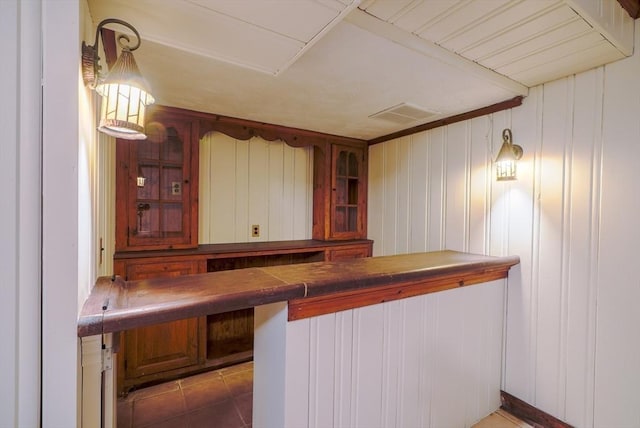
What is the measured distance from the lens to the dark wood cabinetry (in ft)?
7.07

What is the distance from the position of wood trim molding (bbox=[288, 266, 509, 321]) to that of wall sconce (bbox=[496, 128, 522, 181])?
679 mm

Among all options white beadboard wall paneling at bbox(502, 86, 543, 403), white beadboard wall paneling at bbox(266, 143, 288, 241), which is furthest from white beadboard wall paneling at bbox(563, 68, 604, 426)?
white beadboard wall paneling at bbox(266, 143, 288, 241)

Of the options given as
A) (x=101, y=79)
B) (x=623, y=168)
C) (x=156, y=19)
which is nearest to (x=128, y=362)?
(x=101, y=79)

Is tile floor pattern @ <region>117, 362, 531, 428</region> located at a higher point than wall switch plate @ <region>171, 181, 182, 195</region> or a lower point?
lower

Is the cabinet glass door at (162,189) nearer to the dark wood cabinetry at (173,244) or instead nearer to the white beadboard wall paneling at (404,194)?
the dark wood cabinetry at (173,244)

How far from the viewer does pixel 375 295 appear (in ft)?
4.50

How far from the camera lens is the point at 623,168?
1563 millimetres

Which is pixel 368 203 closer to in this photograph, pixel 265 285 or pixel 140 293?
pixel 265 285

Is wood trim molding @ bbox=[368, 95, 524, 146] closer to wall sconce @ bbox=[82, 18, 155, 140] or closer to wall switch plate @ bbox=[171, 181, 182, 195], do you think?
wall switch plate @ bbox=[171, 181, 182, 195]

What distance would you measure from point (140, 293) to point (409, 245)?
2.41 metres

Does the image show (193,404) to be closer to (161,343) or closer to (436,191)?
(161,343)
